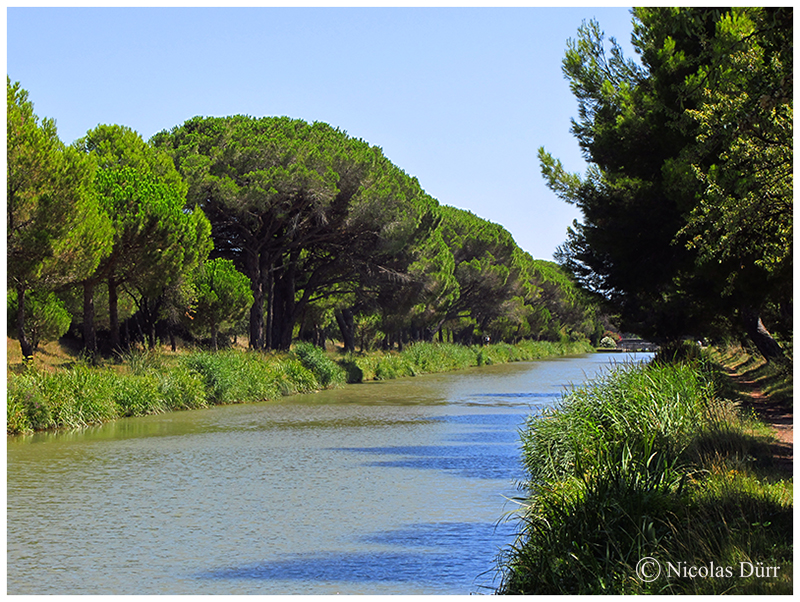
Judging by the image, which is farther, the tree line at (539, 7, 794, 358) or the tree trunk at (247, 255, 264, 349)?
the tree trunk at (247, 255, 264, 349)

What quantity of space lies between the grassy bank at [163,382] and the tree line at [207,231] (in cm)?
255

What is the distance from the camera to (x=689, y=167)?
16141mm

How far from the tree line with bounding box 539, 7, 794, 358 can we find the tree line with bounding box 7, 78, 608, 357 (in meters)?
6.36

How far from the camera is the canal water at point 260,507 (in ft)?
26.1

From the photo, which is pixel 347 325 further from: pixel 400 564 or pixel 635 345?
pixel 635 345

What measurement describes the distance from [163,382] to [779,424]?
15714 mm

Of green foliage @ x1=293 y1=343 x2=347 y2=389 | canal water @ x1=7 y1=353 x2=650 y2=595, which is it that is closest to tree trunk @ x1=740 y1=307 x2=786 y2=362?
canal water @ x1=7 y1=353 x2=650 y2=595

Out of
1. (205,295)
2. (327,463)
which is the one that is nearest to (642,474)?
(327,463)

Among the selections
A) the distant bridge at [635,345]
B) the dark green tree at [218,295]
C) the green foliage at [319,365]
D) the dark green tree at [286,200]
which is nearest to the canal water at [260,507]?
the dark green tree at [218,295]

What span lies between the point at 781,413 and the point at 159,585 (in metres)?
14.7

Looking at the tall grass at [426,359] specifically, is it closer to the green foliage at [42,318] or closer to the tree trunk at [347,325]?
the tree trunk at [347,325]

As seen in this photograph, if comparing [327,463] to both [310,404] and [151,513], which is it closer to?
[151,513]

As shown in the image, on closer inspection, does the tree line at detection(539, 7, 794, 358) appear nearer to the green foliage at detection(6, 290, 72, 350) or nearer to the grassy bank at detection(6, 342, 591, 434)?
the grassy bank at detection(6, 342, 591, 434)

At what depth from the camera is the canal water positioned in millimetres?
7953
